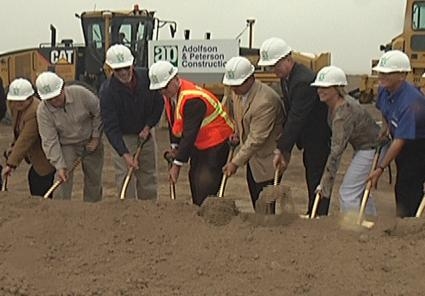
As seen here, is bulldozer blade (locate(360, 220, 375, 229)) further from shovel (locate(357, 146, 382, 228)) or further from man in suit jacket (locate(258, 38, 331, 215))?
man in suit jacket (locate(258, 38, 331, 215))

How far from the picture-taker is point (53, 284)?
189 inches

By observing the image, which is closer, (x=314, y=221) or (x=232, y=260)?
(x=232, y=260)

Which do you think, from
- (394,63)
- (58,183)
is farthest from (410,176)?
(58,183)

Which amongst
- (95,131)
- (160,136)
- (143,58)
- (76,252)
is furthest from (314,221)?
(143,58)

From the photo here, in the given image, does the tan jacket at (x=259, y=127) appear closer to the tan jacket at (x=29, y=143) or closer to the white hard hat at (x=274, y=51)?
the white hard hat at (x=274, y=51)

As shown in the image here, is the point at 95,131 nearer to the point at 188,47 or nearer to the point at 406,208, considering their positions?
the point at 406,208

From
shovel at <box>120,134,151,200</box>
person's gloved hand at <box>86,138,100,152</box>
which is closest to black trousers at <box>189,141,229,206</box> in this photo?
shovel at <box>120,134,151,200</box>

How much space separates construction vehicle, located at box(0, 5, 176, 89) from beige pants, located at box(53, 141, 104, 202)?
1043 cm

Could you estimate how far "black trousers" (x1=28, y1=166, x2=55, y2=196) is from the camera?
7.62 m

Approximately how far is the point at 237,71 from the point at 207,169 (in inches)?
38.9

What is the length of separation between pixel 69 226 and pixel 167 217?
64 centimetres

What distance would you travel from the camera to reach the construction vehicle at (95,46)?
60.5 feet

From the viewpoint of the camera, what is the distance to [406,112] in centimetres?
613

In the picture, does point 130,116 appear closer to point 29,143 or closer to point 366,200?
point 29,143
